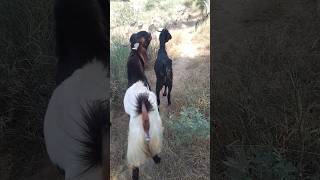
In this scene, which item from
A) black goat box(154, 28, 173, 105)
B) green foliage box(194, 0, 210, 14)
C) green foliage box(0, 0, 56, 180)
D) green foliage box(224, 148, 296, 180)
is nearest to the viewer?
green foliage box(224, 148, 296, 180)

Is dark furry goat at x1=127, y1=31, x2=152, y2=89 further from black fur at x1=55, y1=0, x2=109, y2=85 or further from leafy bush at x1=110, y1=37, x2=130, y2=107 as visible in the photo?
black fur at x1=55, y1=0, x2=109, y2=85

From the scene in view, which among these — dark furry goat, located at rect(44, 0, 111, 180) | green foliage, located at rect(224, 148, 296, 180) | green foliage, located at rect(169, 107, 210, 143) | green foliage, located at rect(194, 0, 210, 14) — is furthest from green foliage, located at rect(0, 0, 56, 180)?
green foliage, located at rect(224, 148, 296, 180)

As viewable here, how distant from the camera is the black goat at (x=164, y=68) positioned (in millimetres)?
2967

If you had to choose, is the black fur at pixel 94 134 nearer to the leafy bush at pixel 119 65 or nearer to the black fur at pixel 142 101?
the leafy bush at pixel 119 65

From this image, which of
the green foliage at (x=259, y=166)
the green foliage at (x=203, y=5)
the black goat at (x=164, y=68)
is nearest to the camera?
the green foliage at (x=259, y=166)

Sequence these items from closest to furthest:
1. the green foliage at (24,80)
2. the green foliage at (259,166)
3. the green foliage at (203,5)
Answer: the green foliage at (259,166)
the green foliage at (203,5)
the green foliage at (24,80)

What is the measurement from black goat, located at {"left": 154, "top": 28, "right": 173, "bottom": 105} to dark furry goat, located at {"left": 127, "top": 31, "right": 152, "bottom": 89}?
0.09 m

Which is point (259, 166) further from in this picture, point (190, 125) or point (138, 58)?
point (138, 58)

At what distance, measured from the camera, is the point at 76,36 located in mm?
3188

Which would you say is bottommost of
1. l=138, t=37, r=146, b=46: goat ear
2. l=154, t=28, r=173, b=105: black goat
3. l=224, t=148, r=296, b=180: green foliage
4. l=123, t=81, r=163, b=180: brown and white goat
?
l=224, t=148, r=296, b=180: green foliage

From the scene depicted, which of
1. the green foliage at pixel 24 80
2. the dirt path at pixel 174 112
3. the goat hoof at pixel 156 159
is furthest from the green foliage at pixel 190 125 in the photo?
the green foliage at pixel 24 80

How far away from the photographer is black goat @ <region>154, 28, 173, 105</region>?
9.73ft

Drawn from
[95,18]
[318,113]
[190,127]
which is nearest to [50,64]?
[95,18]

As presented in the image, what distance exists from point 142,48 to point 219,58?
0.55 m
